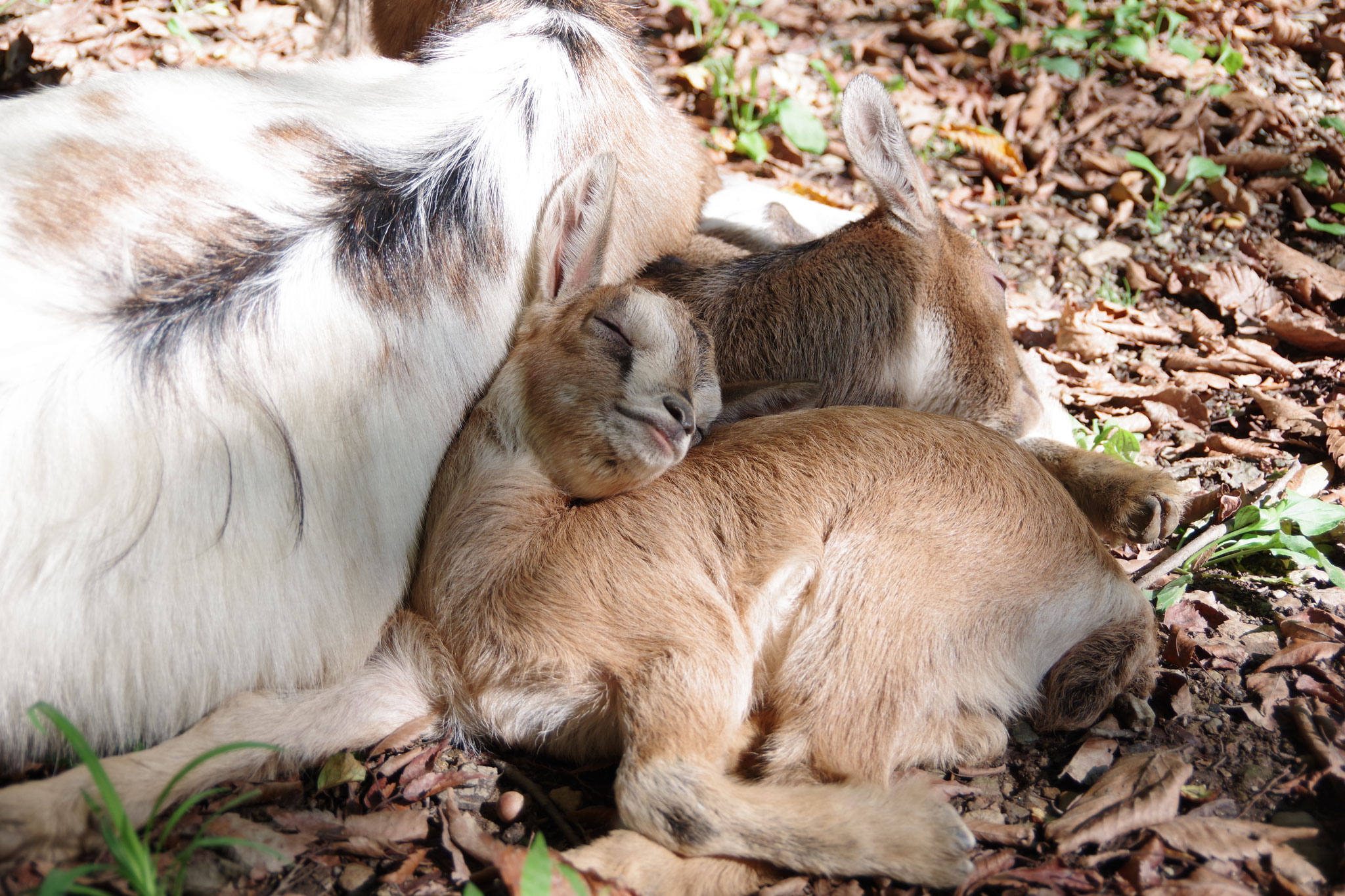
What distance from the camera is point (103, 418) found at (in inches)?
89.6

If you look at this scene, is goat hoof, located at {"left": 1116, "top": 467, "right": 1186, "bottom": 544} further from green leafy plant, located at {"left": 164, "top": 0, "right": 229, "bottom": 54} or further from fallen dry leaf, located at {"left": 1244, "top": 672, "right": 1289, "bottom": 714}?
green leafy plant, located at {"left": 164, "top": 0, "right": 229, "bottom": 54}

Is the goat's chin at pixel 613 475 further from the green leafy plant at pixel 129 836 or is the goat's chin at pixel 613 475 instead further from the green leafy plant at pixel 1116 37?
the green leafy plant at pixel 1116 37

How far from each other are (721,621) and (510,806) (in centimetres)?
68

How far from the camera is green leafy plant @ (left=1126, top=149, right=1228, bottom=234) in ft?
16.7

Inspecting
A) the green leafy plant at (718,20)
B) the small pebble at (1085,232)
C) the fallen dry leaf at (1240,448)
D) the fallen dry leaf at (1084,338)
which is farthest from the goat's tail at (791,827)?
the green leafy plant at (718,20)

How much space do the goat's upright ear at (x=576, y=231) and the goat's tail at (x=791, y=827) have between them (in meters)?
1.47

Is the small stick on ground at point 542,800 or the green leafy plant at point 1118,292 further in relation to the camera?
the green leafy plant at point 1118,292

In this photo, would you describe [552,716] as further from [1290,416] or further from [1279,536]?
[1290,416]

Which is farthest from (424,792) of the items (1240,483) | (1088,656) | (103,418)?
(1240,483)

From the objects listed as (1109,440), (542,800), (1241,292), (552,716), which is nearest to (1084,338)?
(1109,440)

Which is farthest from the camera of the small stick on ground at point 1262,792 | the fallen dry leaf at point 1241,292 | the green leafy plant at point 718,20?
the green leafy plant at point 718,20

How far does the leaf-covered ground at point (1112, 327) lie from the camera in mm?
2398

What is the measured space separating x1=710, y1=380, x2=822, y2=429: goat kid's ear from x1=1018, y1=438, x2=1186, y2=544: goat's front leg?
821mm

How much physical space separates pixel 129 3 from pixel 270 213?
12.9 ft
